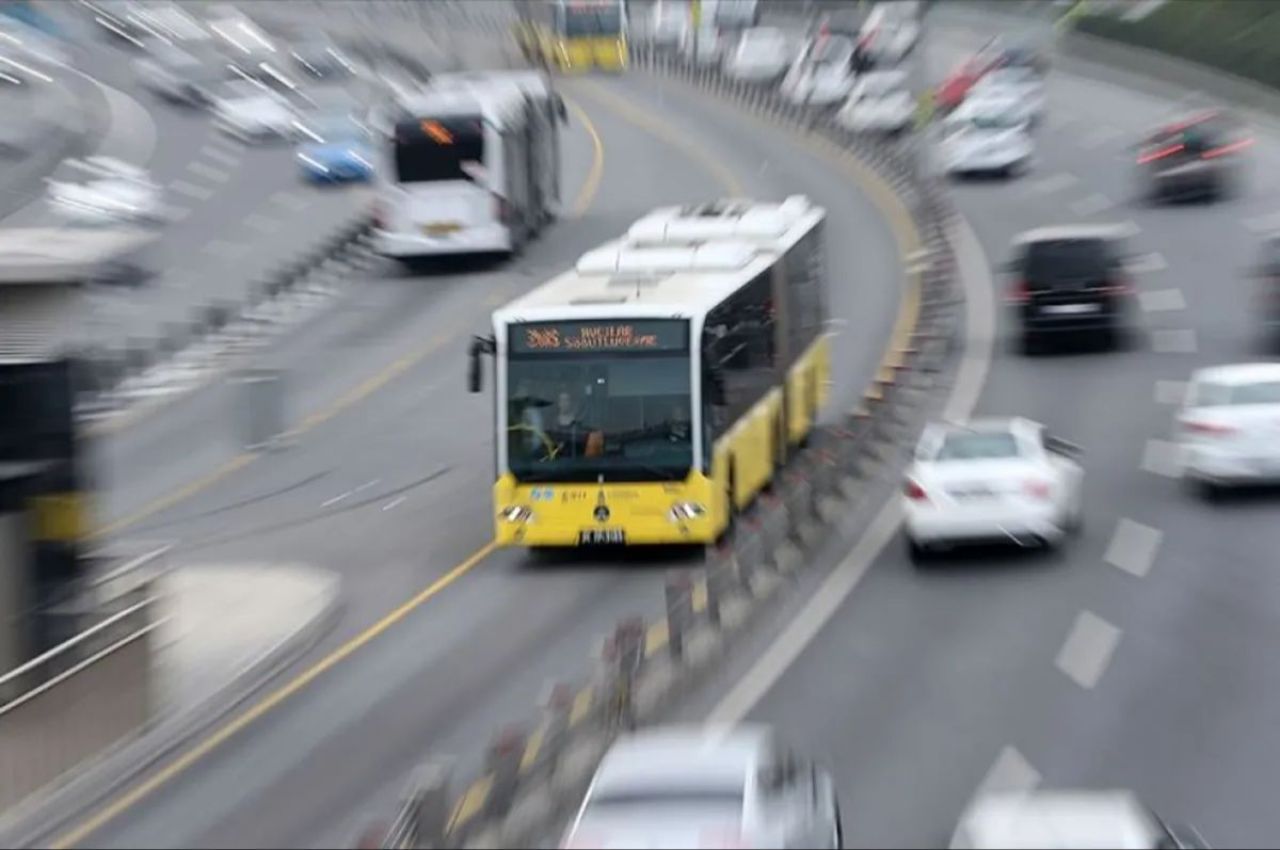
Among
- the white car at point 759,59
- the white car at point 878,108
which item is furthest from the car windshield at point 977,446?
the white car at point 759,59

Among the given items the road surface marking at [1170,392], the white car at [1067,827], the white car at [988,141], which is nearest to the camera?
the white car at [1067,827]

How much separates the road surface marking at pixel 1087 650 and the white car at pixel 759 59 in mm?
60199

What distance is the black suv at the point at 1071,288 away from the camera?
39469mm

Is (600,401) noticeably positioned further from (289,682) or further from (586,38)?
(586,38)

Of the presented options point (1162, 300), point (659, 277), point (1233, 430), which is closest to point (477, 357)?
point (659, 277)

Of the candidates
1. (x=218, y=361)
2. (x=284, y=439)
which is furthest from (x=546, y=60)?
(x=284, y=439)

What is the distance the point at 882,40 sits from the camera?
90062 mm

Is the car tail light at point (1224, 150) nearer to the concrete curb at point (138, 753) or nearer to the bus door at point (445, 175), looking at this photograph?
the bus door at point (445, 175)

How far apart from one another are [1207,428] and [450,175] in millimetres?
23414

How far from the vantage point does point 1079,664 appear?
69.3 feet

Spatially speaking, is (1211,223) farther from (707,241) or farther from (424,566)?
(424,566)

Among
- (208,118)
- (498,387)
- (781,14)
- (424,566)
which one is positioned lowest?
(424,566)

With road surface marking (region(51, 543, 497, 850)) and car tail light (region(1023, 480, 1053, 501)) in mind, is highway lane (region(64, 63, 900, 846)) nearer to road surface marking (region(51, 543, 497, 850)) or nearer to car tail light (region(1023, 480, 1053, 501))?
road surface marking (region(51, 543, 497, 850))

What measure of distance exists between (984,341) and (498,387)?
16506 mm
